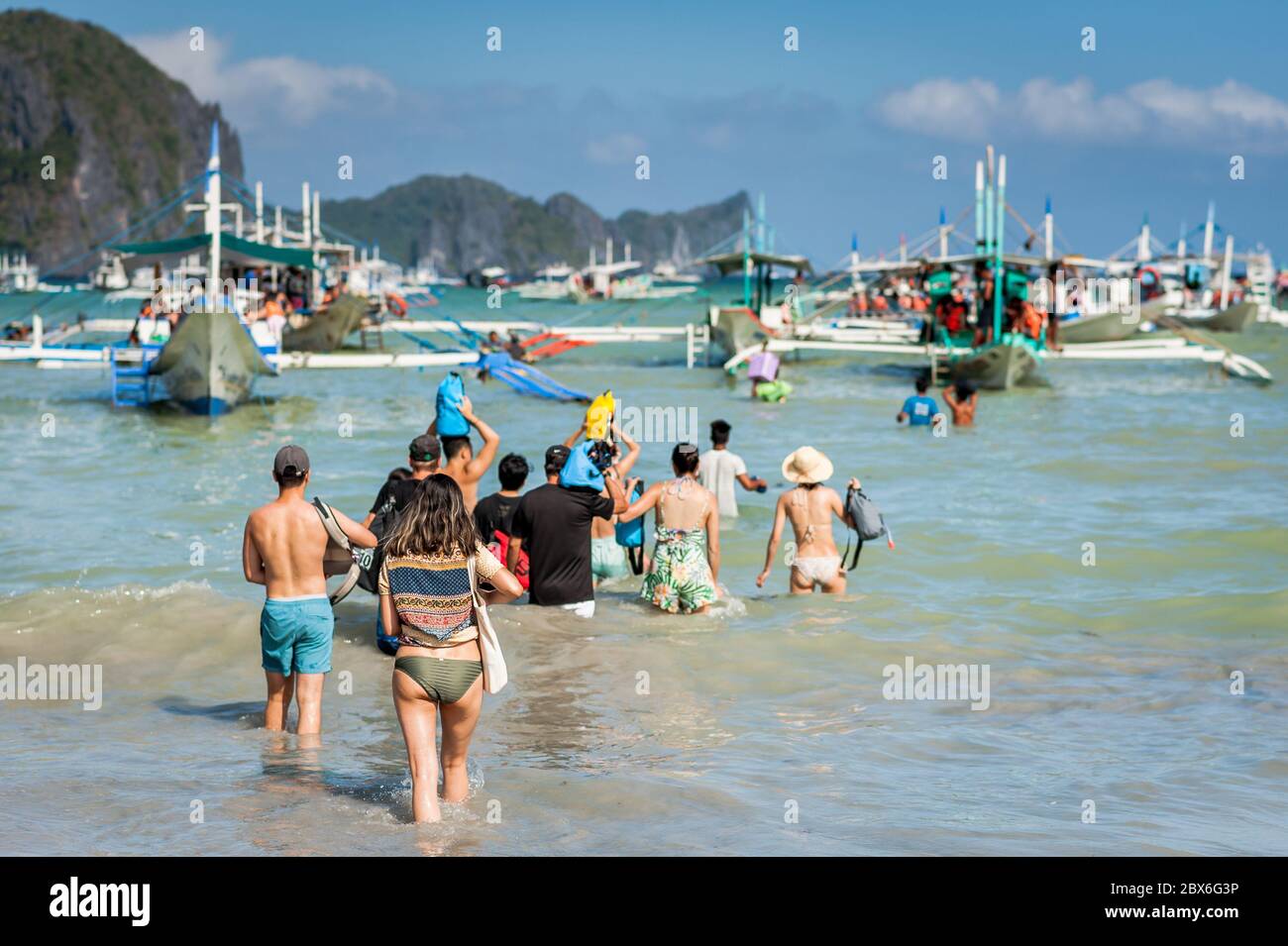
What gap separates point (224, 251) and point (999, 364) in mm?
18085

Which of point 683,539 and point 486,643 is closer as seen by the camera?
point 486,643

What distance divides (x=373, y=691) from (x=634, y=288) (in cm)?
11389

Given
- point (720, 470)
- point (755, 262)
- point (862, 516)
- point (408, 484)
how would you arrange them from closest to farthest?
point (408, 484) < point (862, 516) < point (720, 470) < point (755, 262)

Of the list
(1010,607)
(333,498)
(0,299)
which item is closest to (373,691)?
(1010,607)

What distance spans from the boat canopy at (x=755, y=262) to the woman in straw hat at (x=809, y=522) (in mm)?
29244

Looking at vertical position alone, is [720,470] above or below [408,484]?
below

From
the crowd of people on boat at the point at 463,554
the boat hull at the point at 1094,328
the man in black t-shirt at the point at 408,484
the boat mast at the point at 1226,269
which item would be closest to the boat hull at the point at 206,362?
the crowd of people on boat at the point at 463,554

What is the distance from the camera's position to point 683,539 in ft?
32.3

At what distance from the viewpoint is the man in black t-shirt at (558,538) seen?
9.03 metres

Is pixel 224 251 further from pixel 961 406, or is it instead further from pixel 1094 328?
pixel 1094 328

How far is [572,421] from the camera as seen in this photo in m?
27.0

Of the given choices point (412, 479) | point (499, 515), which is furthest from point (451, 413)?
point (412, 479)

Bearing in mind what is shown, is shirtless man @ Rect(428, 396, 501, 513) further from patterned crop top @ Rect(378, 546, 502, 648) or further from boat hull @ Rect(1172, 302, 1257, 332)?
boat hull @ Rect(1172, 302, 1257, 332)
